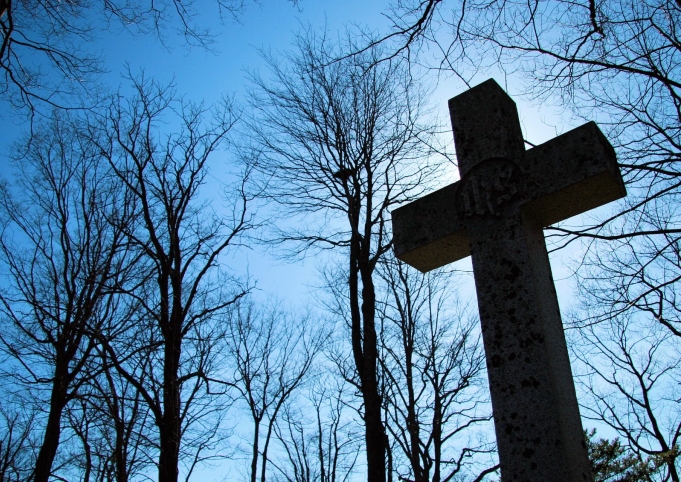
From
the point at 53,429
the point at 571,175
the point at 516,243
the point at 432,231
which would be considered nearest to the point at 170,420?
the point at 53,429

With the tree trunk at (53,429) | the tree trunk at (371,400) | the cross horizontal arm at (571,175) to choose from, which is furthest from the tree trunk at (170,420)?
the cross horizontal arm at (571,175)

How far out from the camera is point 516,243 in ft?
10.2

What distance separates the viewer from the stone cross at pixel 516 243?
8.67 feet

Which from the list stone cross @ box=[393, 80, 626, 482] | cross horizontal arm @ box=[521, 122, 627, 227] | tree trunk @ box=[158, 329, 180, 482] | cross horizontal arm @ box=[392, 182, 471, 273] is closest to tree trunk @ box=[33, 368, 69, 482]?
tree trunk @ box=[158, 329, 180, 482]

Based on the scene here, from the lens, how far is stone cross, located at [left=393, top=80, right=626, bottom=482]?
264cm

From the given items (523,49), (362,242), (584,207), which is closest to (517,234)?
(584,207)

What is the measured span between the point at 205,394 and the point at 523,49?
7109mm

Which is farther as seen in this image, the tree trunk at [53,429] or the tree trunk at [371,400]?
the tree trunk at [53,429]

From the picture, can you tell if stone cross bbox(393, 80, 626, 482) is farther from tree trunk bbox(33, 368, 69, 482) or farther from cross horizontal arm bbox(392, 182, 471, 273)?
tree trunk bbox(33, 368, 69, 482)

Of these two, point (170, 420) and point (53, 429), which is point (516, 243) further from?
point (53, 429)

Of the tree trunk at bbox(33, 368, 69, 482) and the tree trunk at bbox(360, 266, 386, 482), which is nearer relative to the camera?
the tree trunk at bbox(360, 266, 386, 482)

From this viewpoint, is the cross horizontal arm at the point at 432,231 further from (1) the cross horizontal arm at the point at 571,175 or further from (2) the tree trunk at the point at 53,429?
(2) the tree trunk at the point at 53,429

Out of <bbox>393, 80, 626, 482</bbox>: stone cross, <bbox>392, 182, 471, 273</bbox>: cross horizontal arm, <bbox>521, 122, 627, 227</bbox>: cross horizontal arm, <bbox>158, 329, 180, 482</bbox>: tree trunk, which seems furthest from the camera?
<bbox>158, 329, 180, 482</bbox>: tree trunk

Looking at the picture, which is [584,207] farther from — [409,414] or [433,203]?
[409,414]
